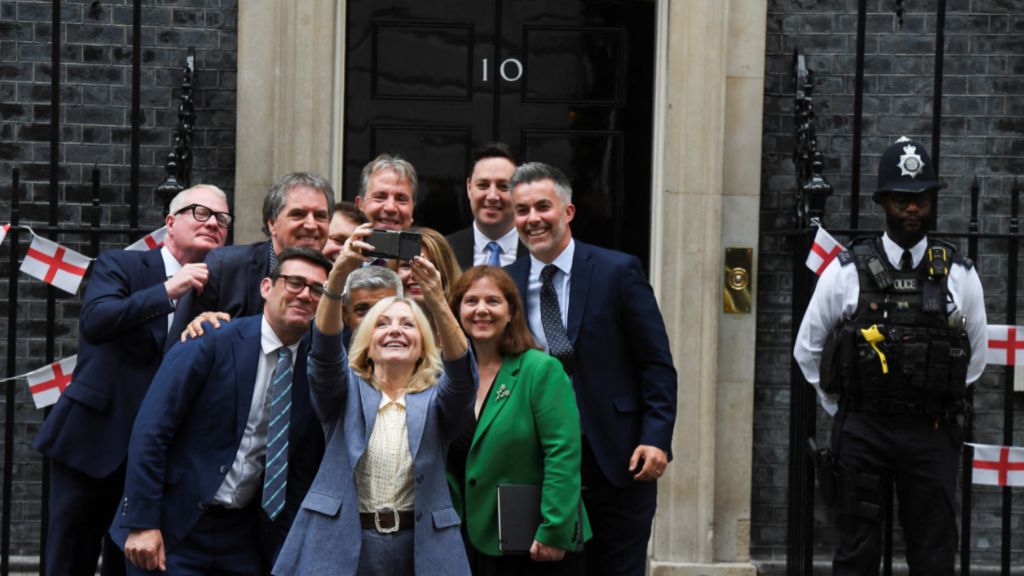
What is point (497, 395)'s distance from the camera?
18.5 ft

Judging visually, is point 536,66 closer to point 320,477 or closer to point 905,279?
point 905,279

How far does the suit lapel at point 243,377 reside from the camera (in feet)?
17.8

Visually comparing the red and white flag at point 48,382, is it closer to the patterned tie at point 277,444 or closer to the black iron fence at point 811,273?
the patterned tie at point 277,444

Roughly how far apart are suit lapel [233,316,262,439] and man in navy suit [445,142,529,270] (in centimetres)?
125

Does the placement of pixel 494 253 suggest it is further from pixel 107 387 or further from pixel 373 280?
pixel 107 387

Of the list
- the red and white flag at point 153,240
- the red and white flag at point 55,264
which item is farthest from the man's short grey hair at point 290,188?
the red and white flag at point 55,264

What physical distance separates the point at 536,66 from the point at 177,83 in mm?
1736

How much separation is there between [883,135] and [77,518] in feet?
13.7

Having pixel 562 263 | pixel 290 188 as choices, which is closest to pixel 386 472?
pixel 290 188

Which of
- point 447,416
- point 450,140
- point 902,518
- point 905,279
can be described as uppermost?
point 450,140

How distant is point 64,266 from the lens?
7.12m

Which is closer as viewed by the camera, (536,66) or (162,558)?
(162,558)

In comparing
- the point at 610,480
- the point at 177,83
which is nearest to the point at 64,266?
the point at 177,83

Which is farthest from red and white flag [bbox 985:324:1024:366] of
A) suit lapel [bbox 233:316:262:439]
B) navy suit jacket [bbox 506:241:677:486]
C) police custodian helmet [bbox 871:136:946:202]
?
suit lapel [bbox 233:316:262:439]
